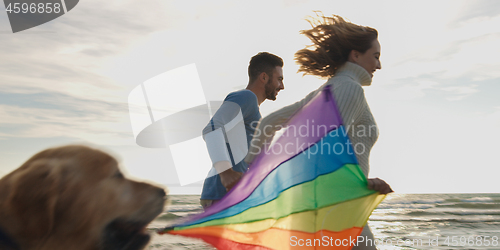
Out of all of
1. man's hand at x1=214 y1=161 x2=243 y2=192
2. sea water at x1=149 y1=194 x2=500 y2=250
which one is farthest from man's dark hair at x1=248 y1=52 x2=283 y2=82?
sea water at x1=149 y1=194 x2=500 y2=250

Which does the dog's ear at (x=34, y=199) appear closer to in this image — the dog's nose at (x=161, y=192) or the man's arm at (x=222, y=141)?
the dog's nose at (x=161, y=192)

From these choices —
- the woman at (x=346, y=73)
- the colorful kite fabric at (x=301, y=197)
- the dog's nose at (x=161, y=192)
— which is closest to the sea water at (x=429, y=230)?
the colorful kite fabric at (x=301, y=197)

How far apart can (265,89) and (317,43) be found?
1.24m

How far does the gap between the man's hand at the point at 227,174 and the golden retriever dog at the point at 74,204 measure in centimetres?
108

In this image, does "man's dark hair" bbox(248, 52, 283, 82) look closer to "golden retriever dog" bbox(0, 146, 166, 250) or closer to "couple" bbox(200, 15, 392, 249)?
"couple" bbox(200, 15, 392, 249)

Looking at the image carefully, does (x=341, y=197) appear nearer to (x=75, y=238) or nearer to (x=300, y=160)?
(x=300, y=160)

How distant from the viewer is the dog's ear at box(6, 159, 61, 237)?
1.67 m

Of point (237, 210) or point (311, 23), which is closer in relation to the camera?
point (237, 210)

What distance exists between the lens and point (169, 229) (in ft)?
8.26

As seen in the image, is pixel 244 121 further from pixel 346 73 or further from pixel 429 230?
pixel 429 230

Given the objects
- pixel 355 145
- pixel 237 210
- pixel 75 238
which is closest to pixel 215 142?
pixel 237 210

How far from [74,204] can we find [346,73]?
2.03m

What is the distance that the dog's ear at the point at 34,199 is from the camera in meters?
1.67

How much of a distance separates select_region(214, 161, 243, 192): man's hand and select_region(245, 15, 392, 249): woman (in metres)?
0.36
